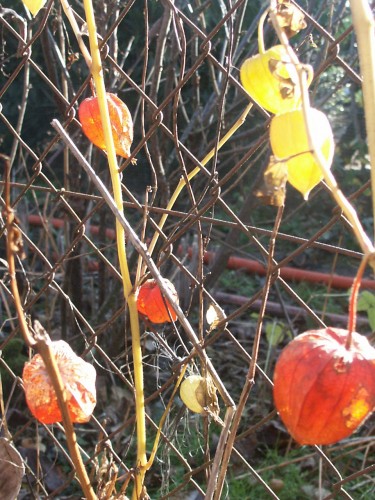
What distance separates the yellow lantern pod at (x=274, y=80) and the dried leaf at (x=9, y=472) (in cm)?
54

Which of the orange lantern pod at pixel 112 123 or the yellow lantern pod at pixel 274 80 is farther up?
the yellow lantern pod at pixel 274 80

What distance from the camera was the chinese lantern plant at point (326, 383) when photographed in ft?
1.52

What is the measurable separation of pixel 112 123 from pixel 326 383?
18.1 inches

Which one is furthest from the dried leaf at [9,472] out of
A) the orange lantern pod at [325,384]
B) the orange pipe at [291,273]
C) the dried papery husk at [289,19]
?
the orange pipe at [291,273]

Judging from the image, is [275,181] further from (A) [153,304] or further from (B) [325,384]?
(A) [153,304]

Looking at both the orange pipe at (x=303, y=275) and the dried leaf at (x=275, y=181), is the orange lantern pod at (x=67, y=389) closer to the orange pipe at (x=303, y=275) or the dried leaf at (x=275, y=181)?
the dried leaf at (x=275, y=181)

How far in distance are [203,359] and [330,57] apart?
44cm

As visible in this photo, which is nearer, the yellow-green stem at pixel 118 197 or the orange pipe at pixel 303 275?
the yellow-green stem at pixel 118 197

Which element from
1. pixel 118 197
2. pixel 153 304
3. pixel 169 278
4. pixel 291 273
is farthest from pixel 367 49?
pixel 291 273

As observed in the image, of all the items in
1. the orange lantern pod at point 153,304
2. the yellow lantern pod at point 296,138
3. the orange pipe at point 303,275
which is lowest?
the orange pipe at point 303,275

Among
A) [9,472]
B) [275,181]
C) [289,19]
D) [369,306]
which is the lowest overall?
[369,306]

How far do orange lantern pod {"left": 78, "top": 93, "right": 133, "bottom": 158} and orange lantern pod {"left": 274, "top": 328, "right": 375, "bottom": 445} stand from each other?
0.41 meters

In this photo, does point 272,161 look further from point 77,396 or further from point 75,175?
point 75,175

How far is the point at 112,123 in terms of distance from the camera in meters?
0.81
